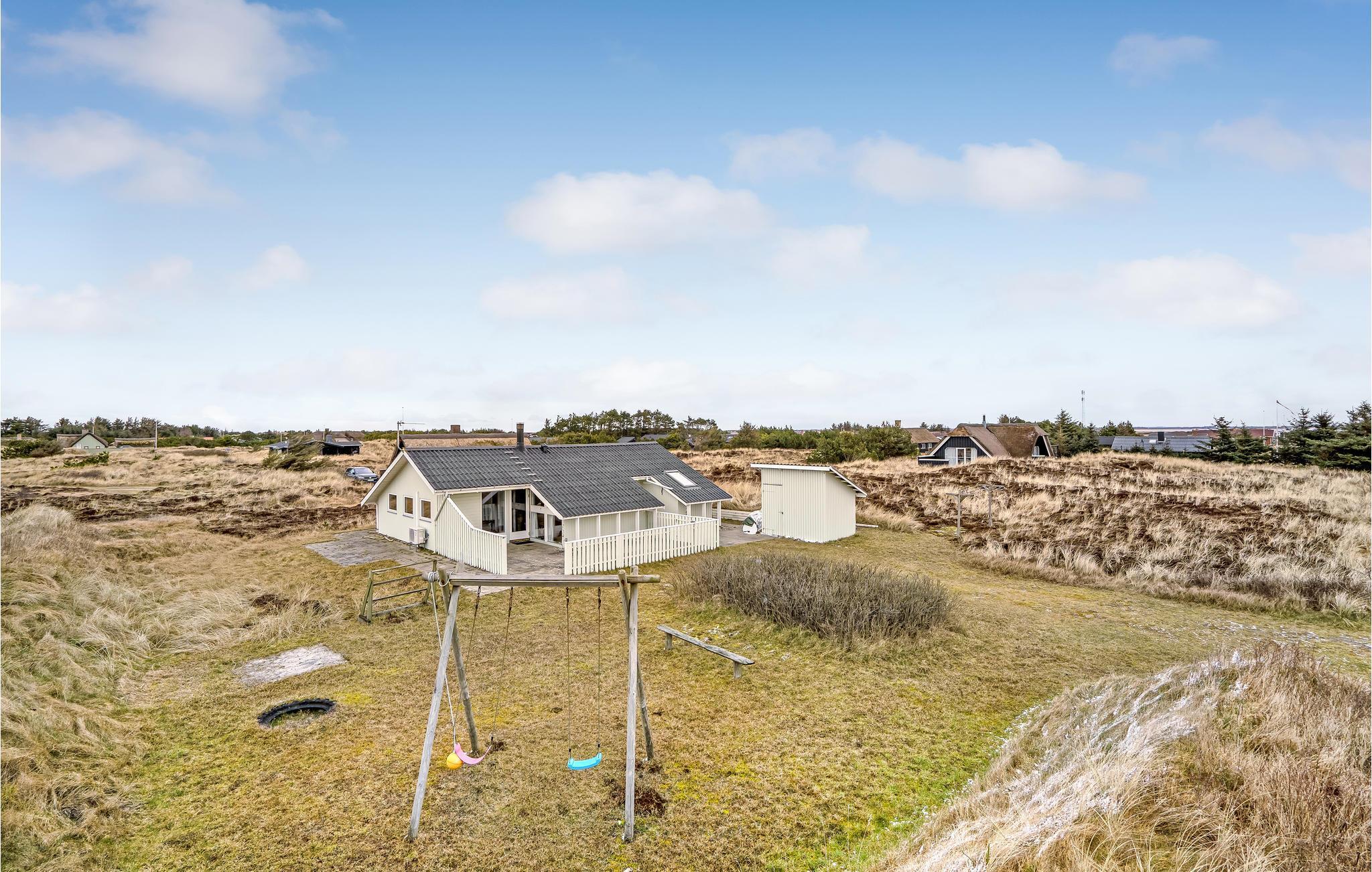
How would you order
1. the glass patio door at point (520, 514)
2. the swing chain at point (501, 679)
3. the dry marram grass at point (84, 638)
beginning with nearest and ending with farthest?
the dry marram grass at point (84, 638)
the swing chain at point (501, 679)
the glass patio door at point (520, 514)

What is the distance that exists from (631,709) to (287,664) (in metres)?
6.76

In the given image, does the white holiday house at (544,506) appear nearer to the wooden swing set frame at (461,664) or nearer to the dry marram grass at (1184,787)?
the wooden swing set frame at (461,664)

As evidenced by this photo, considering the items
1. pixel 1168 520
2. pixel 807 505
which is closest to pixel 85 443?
pixel 807 505

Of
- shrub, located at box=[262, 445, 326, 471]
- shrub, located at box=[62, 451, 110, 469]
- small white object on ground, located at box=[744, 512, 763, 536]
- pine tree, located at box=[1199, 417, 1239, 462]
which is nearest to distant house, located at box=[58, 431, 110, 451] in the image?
shrub, located at box=[62, 451, 110, 469]

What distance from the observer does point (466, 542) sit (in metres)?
15.8

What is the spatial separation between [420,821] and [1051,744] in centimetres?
651

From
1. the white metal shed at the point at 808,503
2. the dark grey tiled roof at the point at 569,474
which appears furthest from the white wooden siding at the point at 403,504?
the white metal shed at the point at 808,503

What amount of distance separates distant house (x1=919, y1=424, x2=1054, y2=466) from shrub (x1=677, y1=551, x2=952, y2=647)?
36.3 meters

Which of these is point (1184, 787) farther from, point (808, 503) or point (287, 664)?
point (808, 503)

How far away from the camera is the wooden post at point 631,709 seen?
5.33m

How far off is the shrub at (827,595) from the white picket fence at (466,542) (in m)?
4.67

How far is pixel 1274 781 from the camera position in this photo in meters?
4.90

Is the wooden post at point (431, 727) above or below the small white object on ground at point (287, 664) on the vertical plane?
above

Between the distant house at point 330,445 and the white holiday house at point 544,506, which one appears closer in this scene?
the white holiday house at point 544,506
